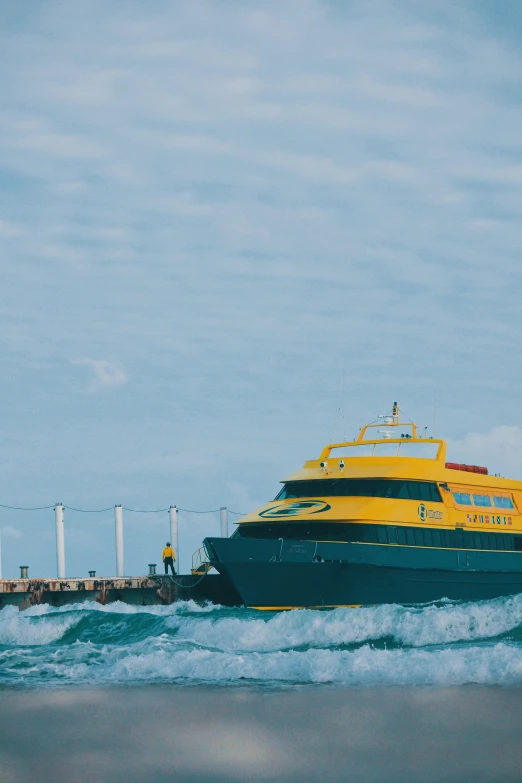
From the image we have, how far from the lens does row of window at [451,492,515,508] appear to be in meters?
30.0

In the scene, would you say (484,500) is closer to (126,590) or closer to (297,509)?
(297,509)

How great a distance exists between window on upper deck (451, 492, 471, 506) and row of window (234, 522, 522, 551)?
102 cm

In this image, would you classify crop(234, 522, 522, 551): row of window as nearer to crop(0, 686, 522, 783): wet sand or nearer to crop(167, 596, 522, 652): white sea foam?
crop(167, 596, 522, 652): white sea foam

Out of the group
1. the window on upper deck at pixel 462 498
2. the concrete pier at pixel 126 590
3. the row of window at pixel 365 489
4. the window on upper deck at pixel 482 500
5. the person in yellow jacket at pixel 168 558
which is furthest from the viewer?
the person in yellow jacket at pixel 168 558

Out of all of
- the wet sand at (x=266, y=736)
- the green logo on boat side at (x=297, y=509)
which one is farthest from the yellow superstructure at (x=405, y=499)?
the wet sand at (x=266, y=736)

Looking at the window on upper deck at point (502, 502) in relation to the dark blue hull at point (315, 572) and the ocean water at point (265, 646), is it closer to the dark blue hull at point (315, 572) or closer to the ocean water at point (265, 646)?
the dark blue hull at point (315, 572)

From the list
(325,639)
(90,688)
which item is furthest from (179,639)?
(90,688)

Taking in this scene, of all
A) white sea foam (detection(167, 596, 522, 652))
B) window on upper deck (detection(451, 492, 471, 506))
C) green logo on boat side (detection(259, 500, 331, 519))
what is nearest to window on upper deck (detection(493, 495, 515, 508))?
window on upper deck (detection(451, 492, 471, 506))

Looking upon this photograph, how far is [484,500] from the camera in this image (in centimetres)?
3134

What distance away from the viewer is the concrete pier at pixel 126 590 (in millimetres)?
29094

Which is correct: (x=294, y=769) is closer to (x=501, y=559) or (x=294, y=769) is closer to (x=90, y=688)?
(x=90, y=688)

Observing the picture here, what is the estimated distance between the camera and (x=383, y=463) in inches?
1125

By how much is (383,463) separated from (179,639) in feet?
31.6

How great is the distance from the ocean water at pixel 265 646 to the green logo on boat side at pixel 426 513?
4.94m
